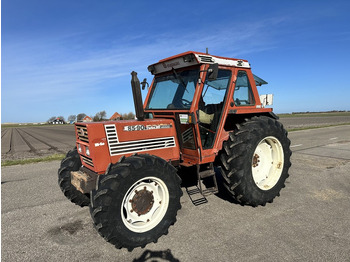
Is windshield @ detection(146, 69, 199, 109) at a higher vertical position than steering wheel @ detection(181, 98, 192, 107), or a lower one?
higher

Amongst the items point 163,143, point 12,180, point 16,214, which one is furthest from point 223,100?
point 12,180

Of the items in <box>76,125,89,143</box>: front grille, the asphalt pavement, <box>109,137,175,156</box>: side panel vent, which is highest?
<box>76,125,89,143</box>: front grille

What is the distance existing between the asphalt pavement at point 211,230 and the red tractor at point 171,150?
0.26 metres

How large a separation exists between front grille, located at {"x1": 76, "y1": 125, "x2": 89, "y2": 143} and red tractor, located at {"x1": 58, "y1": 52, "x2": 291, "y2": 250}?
2 cm

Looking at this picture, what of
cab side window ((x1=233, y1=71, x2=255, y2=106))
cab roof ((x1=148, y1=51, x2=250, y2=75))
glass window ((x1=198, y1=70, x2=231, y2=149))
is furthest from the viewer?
cab side window ((x1=233, y1=71, x2=255, y2=106))

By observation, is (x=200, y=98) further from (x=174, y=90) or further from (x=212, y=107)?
Answer: (x=174, y=90)

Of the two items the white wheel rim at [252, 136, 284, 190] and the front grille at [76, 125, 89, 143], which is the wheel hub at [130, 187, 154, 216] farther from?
the white wheel rim at [252, 136, 284, 190]

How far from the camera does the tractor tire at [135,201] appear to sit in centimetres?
259

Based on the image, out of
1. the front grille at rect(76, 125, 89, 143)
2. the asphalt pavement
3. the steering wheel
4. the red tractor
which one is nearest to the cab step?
the red tractor

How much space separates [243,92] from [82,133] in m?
2.95

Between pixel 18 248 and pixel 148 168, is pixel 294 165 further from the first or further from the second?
pixel 18 248

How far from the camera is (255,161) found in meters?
4.17

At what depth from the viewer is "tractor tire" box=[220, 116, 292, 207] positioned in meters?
3.58

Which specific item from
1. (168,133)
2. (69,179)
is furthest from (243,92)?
(69,179)
